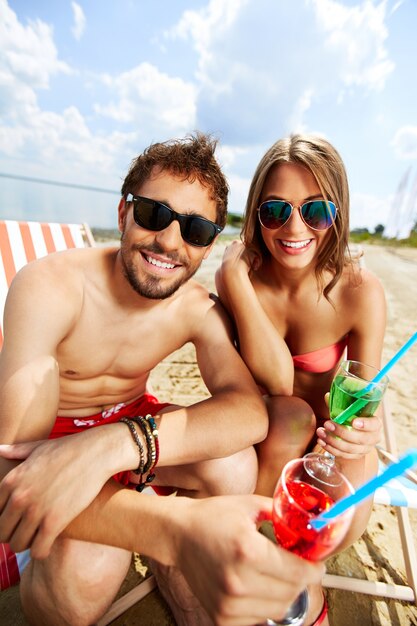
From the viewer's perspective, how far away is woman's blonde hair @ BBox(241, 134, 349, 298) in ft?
6.16

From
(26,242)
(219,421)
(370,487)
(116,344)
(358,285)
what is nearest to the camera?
(370,487)

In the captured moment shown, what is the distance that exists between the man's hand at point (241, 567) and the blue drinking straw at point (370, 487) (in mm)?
143

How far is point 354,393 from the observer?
1377mm

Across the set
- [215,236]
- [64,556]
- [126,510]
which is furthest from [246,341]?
[64,556]

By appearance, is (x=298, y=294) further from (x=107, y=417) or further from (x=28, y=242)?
(x=28, y=242)

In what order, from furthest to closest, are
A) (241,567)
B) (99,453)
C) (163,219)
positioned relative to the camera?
(163,219) < (99,453) < (241,567)

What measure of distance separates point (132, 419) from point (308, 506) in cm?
76

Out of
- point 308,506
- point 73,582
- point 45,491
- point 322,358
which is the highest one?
point 308,506

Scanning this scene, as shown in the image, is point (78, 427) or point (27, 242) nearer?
point (78, 427)

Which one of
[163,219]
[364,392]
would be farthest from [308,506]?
[163,219]

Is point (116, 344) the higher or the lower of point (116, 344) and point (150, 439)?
the higher

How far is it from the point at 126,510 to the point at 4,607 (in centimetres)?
125

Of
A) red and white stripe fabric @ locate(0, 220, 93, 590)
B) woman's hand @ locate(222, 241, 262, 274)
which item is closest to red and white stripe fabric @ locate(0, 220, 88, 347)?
red and white stripe fabric @ locate(0, 220, 93, 590)

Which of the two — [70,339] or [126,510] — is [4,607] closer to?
[126,510]
